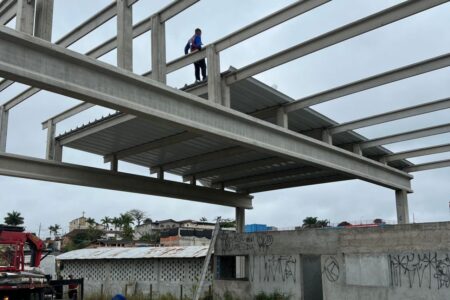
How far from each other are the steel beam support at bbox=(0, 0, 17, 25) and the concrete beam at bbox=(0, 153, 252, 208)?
6.09 metres

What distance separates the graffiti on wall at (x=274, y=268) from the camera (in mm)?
17094

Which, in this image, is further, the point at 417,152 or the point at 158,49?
the point at 417,152

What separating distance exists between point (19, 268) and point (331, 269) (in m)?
9.82

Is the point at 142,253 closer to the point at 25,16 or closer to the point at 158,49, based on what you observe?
the point at 158,49

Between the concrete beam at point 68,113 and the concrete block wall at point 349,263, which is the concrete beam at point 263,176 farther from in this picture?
the concrete beam at point 68,113

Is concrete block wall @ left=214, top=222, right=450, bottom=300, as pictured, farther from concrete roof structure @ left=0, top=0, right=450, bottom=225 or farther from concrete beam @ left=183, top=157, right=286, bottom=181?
concrete beam @ left=183, top=157, right=286, bottom=181

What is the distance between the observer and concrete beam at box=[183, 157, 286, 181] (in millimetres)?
21539

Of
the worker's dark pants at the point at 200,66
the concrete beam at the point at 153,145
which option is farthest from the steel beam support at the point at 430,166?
the worker's dark pants at the point at 200,66

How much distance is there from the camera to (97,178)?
18594 mm

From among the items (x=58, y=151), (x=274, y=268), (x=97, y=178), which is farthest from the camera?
(x=58, y=151)

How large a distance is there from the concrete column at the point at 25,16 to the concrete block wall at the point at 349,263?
11206mm

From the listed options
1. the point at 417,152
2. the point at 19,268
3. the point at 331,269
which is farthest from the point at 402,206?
the point at 19,268

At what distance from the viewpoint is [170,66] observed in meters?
14.1

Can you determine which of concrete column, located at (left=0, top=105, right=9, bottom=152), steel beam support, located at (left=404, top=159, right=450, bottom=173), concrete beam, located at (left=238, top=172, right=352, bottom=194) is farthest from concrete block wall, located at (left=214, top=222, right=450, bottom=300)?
concrete column, located at (left=0, top=105, right=9, bottom=152)
